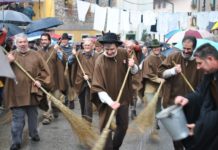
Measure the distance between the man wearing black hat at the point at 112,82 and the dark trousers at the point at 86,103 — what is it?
5.50 ft

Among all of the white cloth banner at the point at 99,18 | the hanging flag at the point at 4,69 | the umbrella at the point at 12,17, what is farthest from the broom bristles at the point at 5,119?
the white cloth banner at the point at 99,18

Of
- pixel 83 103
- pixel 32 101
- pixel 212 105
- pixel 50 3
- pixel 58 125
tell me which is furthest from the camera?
pixel 50 3

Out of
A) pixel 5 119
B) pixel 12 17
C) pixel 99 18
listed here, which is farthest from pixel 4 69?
pixel 99 18

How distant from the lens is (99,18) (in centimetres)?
1978

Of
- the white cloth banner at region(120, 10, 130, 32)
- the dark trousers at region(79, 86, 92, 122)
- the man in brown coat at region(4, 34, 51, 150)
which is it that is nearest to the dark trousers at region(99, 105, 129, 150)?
the man in brown coat at region(4, 34, 51, 150)

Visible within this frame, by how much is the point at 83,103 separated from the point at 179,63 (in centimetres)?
259

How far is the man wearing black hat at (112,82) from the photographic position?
602cm

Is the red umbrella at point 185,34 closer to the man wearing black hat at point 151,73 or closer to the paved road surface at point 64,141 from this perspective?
the man wearing black hat at point 151,73

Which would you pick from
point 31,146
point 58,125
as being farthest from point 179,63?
point 58,125

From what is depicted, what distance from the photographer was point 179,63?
21.0 feet

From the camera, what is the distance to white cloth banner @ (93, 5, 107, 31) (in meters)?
19.6

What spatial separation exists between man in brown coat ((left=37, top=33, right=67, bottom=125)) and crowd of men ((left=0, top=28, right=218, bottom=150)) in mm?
238

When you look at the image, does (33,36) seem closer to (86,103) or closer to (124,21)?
(86,103)

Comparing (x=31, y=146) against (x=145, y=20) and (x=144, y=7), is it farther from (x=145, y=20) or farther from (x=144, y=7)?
(x=144, y=7)
